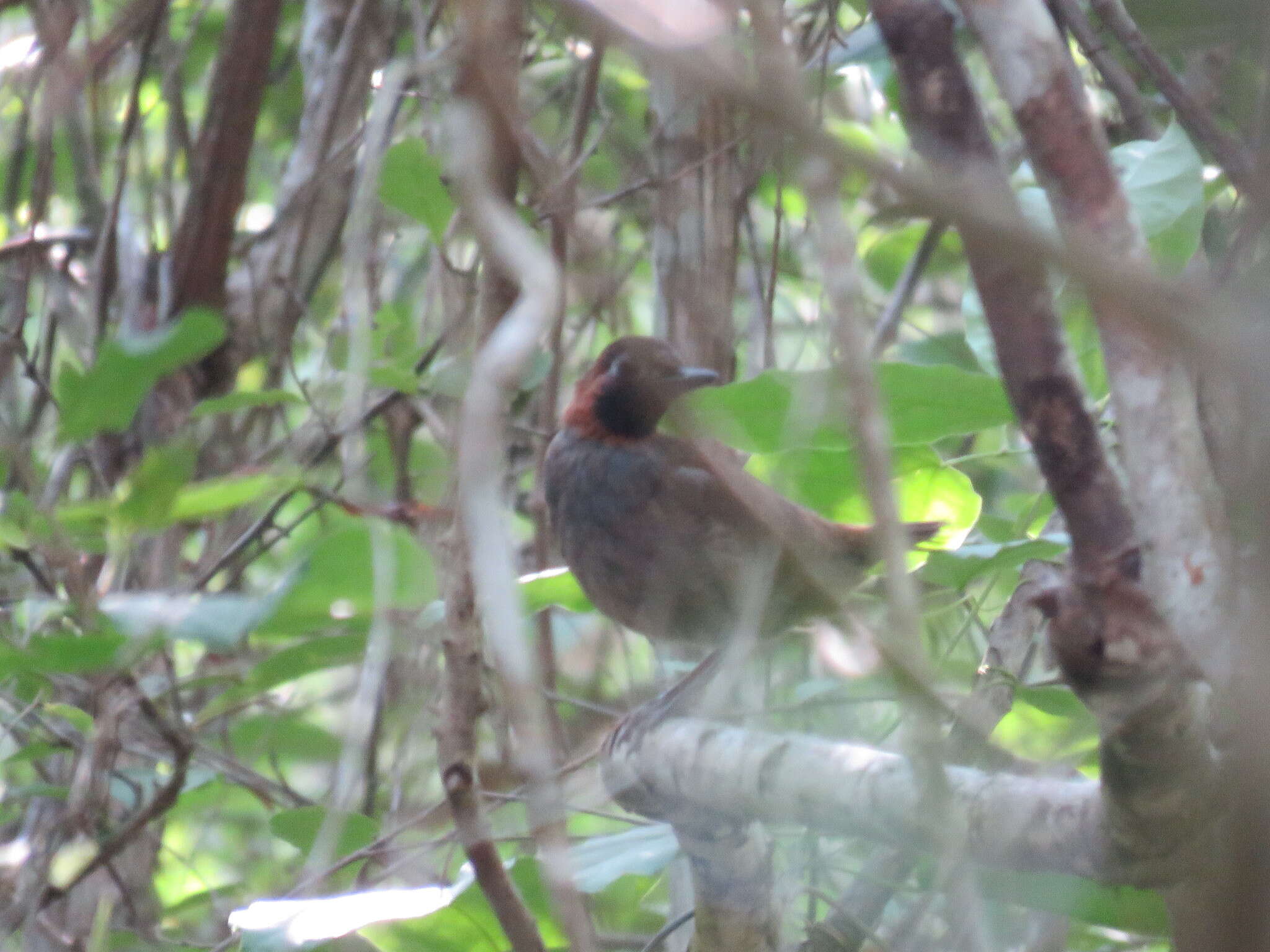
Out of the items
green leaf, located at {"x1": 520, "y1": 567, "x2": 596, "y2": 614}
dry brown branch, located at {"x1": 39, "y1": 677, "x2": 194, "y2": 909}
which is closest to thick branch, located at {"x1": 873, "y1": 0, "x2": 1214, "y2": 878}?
green leaf, located at {"x1": 520, "y1": 567, "x2": 596, "y2": 614}

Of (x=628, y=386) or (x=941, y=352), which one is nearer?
(x=941, y=352)

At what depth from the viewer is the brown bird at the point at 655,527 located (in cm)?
328

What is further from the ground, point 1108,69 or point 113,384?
point 1108,69

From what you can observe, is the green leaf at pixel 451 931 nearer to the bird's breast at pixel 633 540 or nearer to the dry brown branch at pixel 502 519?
the dry brown branch at pixel 502 519

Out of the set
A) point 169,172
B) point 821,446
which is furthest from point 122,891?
point 821,446

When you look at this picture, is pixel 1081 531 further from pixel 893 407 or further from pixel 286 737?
Answer: pixel 286 737

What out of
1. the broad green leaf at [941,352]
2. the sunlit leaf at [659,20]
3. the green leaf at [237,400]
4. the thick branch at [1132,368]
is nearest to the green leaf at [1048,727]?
the thick branch at [1132,368]

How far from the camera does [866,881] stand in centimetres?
215

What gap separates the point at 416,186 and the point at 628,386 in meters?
1.27

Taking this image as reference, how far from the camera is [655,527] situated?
350cm

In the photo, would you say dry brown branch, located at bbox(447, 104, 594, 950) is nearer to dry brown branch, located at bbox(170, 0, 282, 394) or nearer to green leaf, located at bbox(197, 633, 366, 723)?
green leaf, located at bbox(197, 633, 366, 723)

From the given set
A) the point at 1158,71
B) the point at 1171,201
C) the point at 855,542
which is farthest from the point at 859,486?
the point at 855,542

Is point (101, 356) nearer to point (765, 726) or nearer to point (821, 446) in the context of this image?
point (821, 446)

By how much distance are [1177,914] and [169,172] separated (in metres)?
3.25
